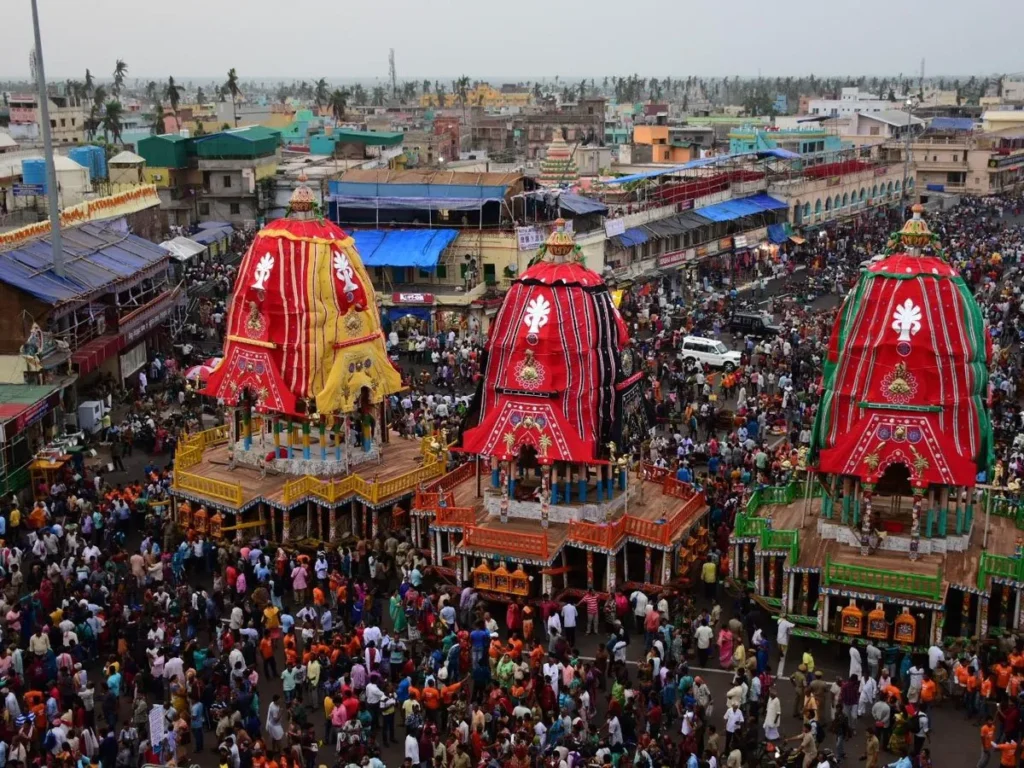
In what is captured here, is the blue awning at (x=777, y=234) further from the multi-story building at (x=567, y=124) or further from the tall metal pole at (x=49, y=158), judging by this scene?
the multi-story building at (x=567, y=124)

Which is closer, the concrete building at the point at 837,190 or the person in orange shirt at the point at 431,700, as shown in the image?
the person in orange shirt at the point at 431,700

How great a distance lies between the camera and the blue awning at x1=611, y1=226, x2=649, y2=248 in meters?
55.4

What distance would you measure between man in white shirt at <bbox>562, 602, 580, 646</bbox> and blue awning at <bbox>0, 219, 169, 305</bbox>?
19417 mm

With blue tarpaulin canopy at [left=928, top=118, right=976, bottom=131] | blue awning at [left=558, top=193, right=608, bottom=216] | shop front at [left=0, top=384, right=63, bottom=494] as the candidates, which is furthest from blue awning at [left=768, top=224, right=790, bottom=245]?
blue tarpaulin canopy at [left=928, top=118, right=976, bottom=131]

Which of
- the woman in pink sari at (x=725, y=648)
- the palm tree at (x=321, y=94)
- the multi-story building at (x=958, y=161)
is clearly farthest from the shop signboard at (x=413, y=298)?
the palm tree at (x=321, y=94)

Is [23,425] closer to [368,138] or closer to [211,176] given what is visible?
[211,176]

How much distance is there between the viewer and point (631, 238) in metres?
56.2

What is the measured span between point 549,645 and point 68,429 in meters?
17.6

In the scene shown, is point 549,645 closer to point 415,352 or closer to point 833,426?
point 833,426

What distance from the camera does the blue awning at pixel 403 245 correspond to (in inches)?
1923

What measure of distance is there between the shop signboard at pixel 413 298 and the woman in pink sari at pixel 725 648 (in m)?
27.4

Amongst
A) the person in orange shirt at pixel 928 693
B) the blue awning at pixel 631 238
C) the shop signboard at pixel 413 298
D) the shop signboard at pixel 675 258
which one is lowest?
the person in orange shirt at pixel 928 693

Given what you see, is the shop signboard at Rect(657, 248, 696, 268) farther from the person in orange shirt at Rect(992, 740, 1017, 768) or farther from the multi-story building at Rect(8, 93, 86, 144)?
the multi-story building at Rect(8, 93, 86, 144)

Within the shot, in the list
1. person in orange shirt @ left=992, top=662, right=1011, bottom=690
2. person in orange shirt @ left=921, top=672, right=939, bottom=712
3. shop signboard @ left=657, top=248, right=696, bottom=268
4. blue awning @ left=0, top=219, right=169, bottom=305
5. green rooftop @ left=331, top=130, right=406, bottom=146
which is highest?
green rooftop @ left=331, top=130, right=406, bottom=146
